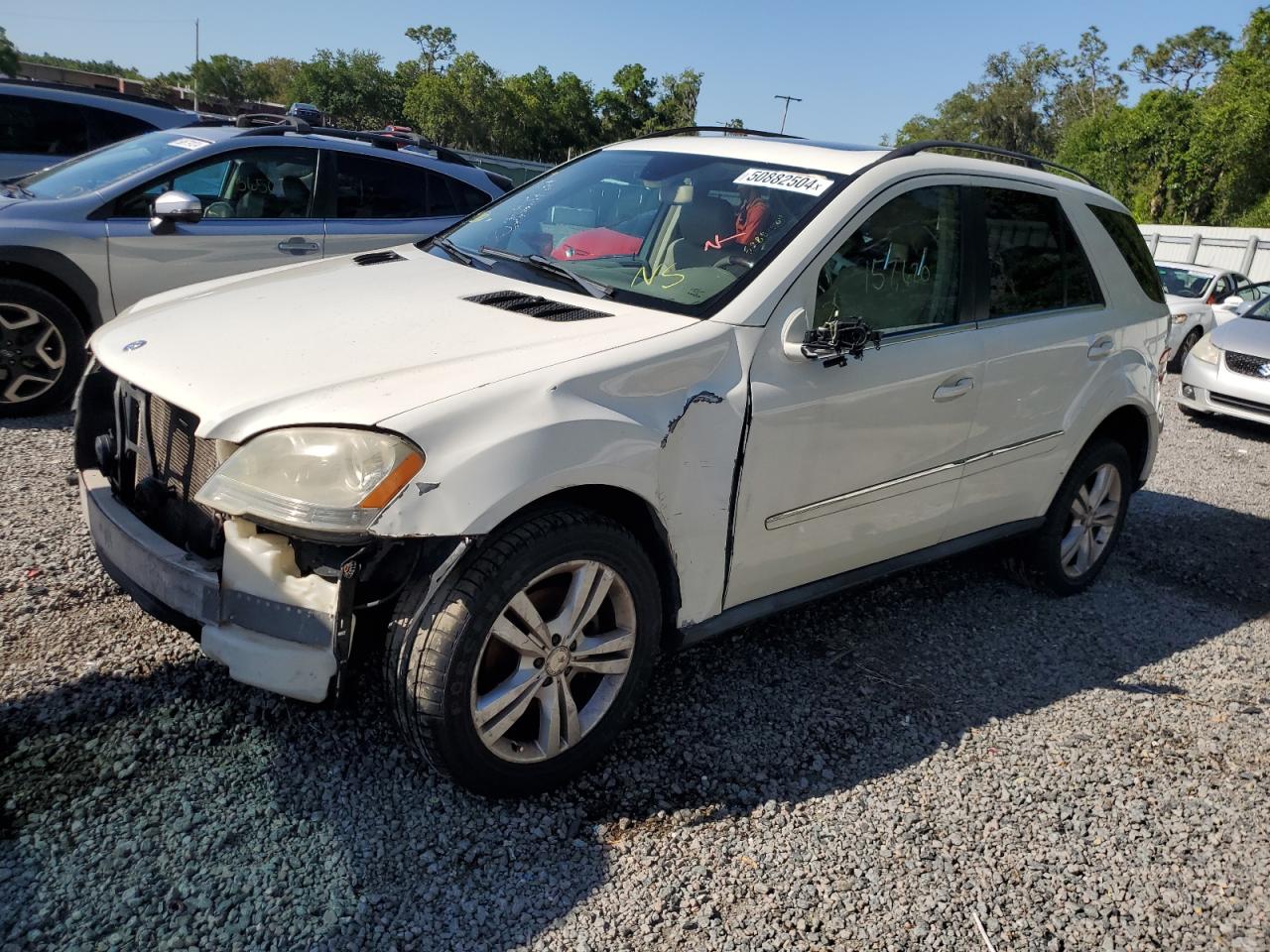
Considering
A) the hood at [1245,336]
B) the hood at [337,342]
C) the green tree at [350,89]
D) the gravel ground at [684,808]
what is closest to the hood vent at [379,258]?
the hood at [337,342]

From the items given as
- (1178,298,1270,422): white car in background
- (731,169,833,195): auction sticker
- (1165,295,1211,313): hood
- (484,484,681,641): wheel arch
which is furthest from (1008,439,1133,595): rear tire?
(1165,295,1211,313): hood

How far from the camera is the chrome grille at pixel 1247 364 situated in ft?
31.8

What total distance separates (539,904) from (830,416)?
5.51 feet

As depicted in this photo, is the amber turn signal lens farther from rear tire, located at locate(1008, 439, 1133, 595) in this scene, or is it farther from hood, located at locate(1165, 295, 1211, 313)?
hood, located at locate(1165, 295, 1211, 313)

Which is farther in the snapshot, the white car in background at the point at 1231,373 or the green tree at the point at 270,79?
the green tree at the point at 270,79

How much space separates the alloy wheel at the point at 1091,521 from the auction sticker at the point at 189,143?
17.7 feet

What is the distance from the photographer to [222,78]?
80562 mm

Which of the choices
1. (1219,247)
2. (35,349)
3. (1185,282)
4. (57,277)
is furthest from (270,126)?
(1219,247)

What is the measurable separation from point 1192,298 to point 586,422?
1430cm

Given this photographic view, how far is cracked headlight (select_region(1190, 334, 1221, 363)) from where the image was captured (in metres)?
10.1

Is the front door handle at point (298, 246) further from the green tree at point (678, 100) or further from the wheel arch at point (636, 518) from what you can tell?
the green tree at point (678, 100)

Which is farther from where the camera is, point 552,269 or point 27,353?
point 27,353

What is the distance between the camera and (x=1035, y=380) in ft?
13.1

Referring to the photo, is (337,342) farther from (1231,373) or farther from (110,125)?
(1231,373)
